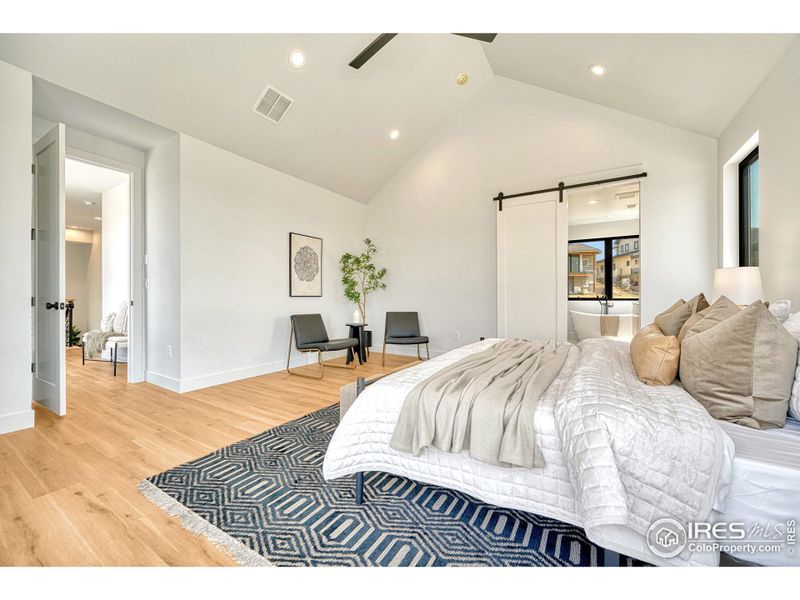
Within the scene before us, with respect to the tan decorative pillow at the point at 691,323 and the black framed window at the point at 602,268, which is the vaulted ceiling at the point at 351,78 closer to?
the black framed window at the point at 602,268

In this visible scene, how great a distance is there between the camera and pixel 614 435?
3.75 ft

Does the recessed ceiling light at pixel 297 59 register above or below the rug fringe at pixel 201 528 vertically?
above

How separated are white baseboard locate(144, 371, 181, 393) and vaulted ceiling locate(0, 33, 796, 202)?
2525 mm

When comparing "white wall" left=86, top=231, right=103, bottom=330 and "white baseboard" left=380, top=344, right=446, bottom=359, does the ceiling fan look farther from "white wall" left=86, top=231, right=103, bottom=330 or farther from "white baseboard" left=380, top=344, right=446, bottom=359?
"white wall" left=86, top=231, right=103, bottom=330

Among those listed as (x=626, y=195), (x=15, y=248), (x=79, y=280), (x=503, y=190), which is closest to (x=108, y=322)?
(x=15, y=248)

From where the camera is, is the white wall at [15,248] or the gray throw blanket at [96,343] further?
the gray throw blanket at [96,343]

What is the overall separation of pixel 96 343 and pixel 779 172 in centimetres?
731

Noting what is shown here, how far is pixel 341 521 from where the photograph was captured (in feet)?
4.96

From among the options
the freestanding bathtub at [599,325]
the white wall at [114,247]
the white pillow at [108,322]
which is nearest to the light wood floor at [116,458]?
the white pillow at [108,322]

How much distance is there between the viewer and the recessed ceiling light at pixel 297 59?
125 inches

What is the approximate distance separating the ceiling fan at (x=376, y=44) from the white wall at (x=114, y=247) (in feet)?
13.9

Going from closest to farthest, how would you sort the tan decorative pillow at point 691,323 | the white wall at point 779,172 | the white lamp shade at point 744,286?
the tan decorative pillow at point 691,323 → the white wall at point 779,172 → the white lamp shade at point 744,286
